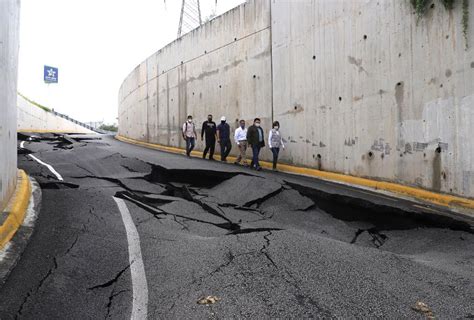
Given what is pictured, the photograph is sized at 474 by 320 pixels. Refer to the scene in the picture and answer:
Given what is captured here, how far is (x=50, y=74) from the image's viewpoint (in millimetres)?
42406

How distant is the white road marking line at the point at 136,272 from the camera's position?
3.17 meters

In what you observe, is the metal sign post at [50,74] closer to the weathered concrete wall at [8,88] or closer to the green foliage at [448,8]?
the weathered concrete wall at [8,88]

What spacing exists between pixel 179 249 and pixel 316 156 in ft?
22.8

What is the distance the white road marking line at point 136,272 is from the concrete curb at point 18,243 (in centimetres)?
115

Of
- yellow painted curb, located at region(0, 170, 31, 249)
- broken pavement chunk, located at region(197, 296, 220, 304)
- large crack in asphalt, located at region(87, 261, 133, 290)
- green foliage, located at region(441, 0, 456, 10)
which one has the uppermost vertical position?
green foliage, located at region(441, 0, 456, 10)

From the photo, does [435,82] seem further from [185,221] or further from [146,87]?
[146,87]

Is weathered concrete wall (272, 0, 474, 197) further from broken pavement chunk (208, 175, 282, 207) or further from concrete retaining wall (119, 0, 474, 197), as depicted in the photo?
broken pavement chunk (208, 175, 282, 207)

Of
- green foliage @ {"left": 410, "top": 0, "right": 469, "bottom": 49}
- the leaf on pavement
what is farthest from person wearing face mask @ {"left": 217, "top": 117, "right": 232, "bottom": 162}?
the leaf on pavement

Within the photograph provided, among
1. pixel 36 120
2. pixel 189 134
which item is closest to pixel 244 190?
pixel 189 134

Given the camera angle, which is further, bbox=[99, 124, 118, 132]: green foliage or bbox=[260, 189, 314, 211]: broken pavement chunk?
bbox=[99, 124, 118, 132]: green foliage

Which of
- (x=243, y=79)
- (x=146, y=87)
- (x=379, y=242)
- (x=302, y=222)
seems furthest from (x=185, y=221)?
(x=146, y=87)

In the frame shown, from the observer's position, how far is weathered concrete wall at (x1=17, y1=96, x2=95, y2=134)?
28344 millimetres

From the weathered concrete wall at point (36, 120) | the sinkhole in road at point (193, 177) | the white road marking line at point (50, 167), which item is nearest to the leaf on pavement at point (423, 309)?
the sinkhole in road at point (193, 177)

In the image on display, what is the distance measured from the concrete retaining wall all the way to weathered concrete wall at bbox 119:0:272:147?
6 centimetres
